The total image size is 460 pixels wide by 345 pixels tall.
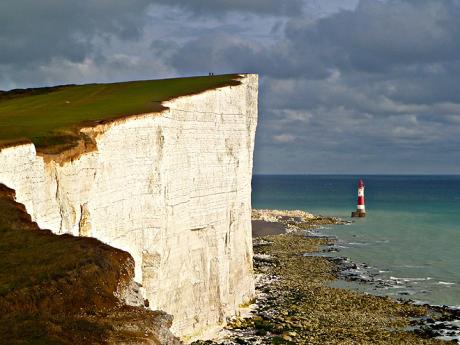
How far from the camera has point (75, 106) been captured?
28.5 m

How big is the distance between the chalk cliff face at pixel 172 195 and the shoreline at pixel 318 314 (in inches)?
72.5

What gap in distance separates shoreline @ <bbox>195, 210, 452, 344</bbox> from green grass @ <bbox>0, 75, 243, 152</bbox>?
11.6m

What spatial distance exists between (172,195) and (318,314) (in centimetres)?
1196

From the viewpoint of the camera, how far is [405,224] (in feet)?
263

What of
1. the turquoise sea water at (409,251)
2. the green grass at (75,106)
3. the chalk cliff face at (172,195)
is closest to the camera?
the chalk cliff face at (172,195)

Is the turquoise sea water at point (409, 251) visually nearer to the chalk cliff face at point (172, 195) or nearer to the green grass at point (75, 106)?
the chalk cliff face at point (172, 195)

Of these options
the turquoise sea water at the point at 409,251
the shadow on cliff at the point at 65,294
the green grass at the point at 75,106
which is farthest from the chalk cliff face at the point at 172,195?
the turquoise sea water at the point at 409,251

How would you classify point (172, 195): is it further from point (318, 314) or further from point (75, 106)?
point (318, 314)

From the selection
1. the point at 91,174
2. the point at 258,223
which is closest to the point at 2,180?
the point at 91,174

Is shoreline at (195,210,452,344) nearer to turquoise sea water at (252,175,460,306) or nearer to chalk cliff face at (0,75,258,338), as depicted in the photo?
chalk cliff face at (0,75,258,338)

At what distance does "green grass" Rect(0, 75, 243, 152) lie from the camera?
19312mm

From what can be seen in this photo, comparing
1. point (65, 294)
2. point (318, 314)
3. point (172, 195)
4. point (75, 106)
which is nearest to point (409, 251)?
point (318, 314)

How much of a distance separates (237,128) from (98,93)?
33.0ft

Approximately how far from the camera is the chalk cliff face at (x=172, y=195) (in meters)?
17.6
